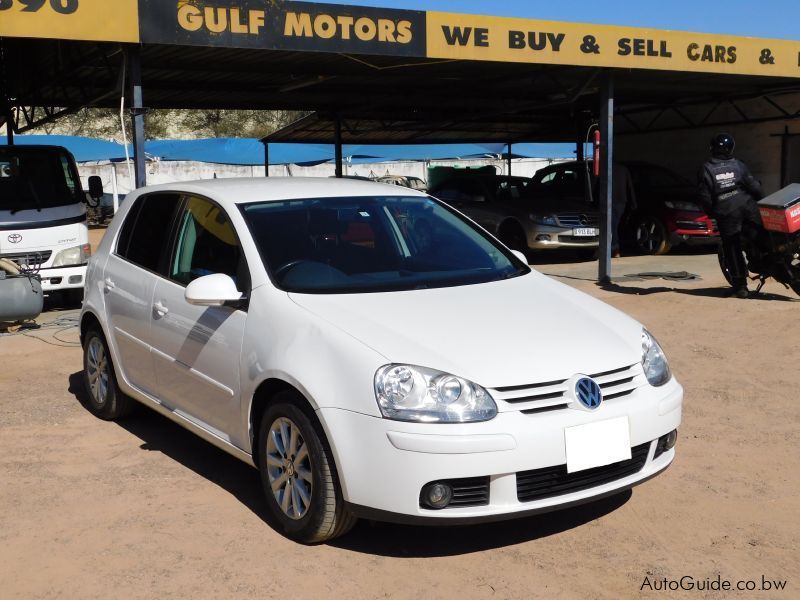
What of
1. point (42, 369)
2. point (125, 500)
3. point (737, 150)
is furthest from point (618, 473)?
point (737, 150)

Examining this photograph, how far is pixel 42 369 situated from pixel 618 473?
5557 millimetres

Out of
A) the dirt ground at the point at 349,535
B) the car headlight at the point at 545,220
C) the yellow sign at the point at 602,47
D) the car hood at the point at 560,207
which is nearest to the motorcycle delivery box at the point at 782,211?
the yellow sign at the point at 602,47

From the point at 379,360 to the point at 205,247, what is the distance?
165 cm

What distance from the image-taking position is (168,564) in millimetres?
3941

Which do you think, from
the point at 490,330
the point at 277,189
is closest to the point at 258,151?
the point at 277,189

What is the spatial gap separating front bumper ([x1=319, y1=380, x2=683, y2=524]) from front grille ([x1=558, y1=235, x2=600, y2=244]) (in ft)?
36.6

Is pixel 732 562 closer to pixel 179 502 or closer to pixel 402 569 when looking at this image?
pixel 402 569

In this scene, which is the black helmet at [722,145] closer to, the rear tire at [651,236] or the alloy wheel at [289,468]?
the rear tire at [651,236]

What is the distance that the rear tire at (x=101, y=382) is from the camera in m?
6.02

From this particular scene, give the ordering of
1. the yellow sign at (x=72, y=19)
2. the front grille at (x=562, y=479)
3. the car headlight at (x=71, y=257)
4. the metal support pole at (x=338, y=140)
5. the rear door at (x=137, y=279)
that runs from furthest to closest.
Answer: the metal support pole at (x=338, y=140), the car headlight at (x=71, y=257), the yellow sign at (x=72, y=19), the rear door at (x=137, y=279), the front grille at (x=562, y=479)

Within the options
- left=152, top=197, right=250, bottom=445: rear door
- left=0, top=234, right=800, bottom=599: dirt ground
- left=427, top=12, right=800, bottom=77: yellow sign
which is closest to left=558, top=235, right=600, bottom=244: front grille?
left=427, top=12, right=800, bottom=77: yellow sign

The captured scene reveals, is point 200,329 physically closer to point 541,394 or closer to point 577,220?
point 541,394
